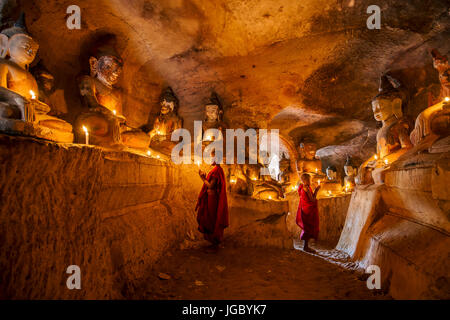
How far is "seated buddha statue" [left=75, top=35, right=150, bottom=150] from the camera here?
4605 mm

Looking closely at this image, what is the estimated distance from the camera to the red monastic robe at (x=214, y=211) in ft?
13.0

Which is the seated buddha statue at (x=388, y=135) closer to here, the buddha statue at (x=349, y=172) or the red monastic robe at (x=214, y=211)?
the red monastic robe at (x=214, y=211)

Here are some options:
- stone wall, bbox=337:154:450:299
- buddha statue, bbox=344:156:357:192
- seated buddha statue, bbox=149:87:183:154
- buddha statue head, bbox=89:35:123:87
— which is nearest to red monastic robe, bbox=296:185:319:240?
stone wall, bbox=337:154:450:299

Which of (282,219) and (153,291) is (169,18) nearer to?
(282,219)

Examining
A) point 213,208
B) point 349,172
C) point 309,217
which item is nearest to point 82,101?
point 213,208

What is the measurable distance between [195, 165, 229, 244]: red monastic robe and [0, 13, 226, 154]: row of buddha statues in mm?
2141

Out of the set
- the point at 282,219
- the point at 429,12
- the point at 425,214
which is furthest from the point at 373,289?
the point at 429,12

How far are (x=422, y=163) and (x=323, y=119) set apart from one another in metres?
7.94

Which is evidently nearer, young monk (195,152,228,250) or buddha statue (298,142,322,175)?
young monk (195,152,228,250)

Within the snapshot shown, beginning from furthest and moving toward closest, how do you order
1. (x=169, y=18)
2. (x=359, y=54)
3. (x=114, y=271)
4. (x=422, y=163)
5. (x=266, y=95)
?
(x=266, y=95)
(x=359, y=54)
(x=169, y=18)
(x=422, y=163)
(x=114, y=271)

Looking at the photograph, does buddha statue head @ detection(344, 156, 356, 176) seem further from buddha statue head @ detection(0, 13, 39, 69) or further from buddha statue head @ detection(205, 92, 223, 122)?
buddha statue head @ detection(0, 13, 39, 69)

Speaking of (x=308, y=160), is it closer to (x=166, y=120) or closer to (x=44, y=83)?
(x=166, y=120)

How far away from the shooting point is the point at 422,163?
8.10 ft

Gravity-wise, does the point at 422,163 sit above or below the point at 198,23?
below
